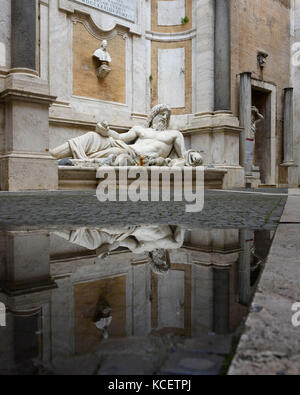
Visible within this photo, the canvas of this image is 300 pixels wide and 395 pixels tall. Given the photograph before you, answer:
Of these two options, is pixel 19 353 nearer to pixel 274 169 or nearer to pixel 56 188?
pixel 56 188

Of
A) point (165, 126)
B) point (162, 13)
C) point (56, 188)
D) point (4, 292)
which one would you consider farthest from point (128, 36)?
point (4, 292)

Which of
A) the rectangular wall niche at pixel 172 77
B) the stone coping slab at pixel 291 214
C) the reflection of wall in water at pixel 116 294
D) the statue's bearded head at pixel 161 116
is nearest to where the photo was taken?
the reflection of wall in water at pixel 116 294

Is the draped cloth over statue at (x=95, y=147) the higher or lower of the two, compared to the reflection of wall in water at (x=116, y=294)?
higher

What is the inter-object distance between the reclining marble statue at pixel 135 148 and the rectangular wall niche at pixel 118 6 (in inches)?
127

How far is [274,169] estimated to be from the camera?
39.2ft

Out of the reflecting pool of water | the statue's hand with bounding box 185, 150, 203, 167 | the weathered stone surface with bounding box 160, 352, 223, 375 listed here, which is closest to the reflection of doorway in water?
the statue's hand with bounding box 185, 150, 203, 167

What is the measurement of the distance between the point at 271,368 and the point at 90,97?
9.04m

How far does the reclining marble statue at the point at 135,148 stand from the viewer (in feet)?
22.8

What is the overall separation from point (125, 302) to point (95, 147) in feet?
22.5

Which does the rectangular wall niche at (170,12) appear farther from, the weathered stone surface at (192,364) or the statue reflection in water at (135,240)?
the weathered stone surface at (192,364)

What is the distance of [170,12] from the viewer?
403 inches

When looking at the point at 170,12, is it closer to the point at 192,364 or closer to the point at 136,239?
the point at 136,239

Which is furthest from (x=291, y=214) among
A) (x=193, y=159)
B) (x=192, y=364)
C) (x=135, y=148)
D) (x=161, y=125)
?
(x=161, y=125)

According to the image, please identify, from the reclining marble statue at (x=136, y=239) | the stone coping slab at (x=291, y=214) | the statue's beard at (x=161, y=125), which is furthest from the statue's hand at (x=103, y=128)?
the reclining marble statue at (x=136, y=239)
